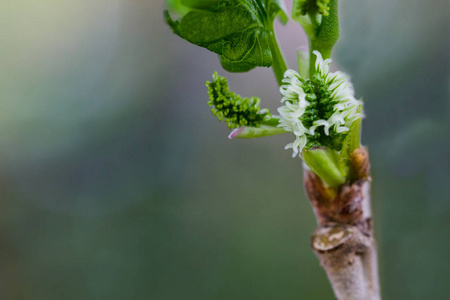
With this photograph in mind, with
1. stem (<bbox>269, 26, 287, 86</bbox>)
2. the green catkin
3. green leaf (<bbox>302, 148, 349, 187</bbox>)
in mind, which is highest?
stem (<bbox>269, 26, 287, 86</bbox>)

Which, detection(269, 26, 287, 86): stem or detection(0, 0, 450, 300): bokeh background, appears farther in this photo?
detection(0, 0, 450, 300): bokeh background

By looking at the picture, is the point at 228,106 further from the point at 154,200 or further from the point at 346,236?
the point at 154,200

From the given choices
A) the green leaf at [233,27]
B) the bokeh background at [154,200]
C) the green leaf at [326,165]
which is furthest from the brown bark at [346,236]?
the bokeh background at [154,200]

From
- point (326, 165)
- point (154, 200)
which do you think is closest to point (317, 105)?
point (326, 165)

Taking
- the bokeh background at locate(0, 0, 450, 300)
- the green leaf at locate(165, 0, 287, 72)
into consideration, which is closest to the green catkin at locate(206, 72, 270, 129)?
the green leaf at locate(165, 0, 287, 72)

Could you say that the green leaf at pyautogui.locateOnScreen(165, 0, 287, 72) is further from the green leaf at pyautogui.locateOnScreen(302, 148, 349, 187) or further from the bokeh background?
the bokeh background

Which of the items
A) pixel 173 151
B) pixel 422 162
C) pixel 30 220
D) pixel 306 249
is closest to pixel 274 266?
pixel 306 249
